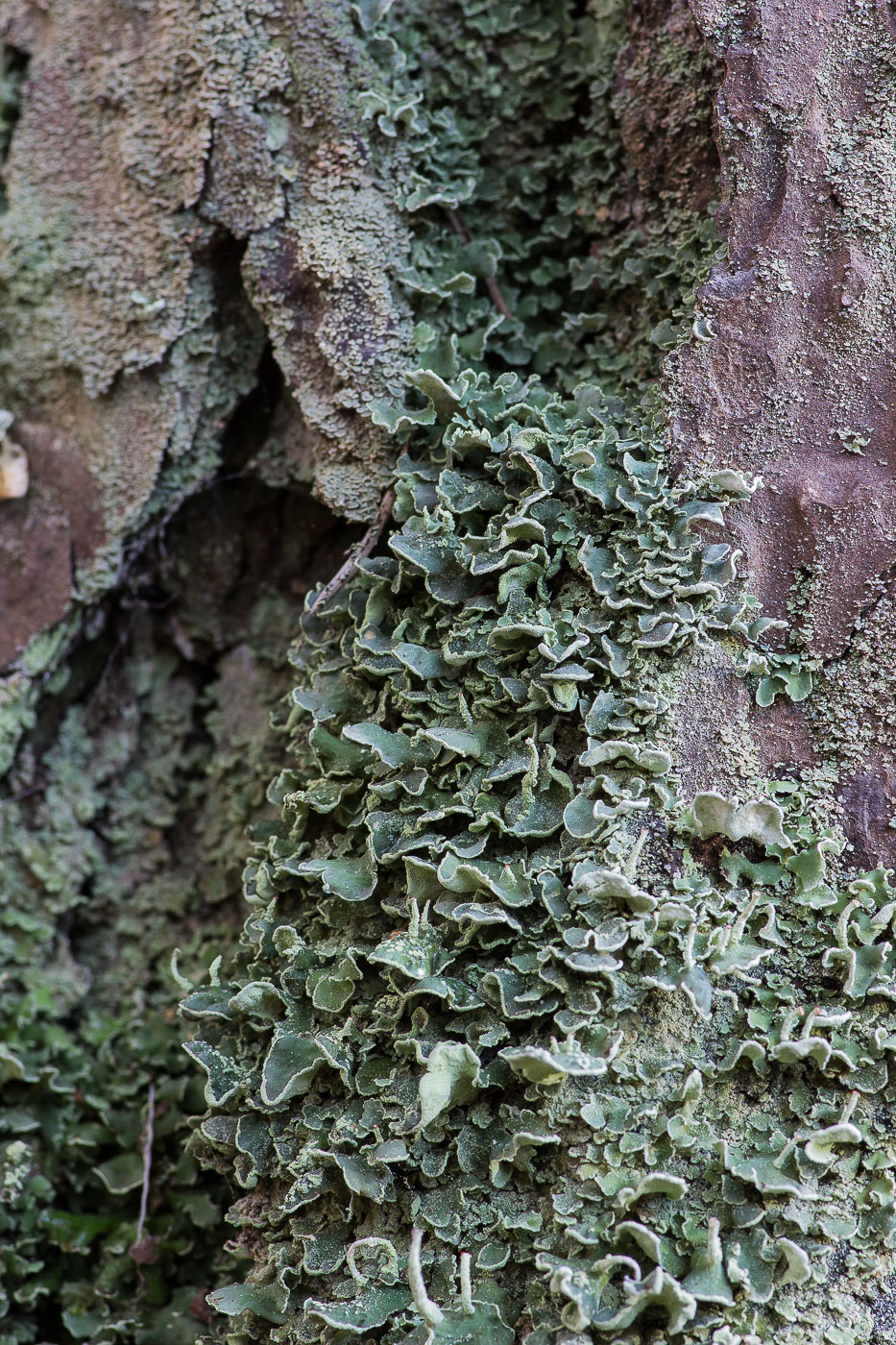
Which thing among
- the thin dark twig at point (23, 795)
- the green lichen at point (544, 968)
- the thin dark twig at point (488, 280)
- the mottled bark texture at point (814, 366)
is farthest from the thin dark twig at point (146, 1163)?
the thin dark twig at point (488, 280)

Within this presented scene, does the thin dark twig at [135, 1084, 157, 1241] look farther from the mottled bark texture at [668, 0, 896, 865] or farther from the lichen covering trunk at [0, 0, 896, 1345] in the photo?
the mottled bark texture at [668, 0, 896, 865]

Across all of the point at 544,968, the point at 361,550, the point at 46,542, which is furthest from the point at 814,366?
the point at 46,542

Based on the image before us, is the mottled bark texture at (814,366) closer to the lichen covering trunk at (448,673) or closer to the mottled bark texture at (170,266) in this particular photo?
the lichen covering trunk at (448,673)

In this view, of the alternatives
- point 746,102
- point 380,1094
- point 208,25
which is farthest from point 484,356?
point 380,1094

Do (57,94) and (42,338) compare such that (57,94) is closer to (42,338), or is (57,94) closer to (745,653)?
(42,338)

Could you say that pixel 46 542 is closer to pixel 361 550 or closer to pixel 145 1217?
pixel 361 550
